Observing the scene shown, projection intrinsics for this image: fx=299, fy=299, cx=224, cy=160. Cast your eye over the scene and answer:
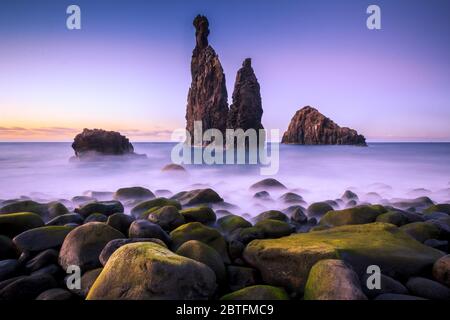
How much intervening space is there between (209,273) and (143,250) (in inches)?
27.2

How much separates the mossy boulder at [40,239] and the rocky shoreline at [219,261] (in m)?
0.01

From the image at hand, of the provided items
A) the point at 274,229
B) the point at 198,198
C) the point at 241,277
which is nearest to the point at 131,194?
the point at 198,198

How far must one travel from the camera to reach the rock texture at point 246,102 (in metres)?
40.0

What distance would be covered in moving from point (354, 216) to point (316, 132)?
187 feet

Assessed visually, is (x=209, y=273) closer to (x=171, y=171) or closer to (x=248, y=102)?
(x=171, y=171)

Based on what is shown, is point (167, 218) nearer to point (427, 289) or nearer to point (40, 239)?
point (40, 239)

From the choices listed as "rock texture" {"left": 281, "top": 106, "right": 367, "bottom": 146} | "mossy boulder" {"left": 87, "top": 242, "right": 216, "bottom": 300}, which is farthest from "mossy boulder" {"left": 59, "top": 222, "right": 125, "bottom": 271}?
"rock texture" {"left": 281, "top": 106, "right": 367, "bottom": 146}

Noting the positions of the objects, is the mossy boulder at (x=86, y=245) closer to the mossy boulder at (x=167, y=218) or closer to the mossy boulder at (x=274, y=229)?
the mossy boulder at (x=167, y=218)

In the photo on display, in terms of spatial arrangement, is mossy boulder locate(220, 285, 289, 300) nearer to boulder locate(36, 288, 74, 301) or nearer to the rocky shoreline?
the rocky shoreline

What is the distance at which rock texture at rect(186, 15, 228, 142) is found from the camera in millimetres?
46406

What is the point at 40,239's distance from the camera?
13.7ft

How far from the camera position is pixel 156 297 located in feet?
8.64

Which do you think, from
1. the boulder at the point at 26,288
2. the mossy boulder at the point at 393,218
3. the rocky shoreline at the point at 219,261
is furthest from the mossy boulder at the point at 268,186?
the boulder at the point at 26,288

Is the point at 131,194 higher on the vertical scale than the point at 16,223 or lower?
lower
